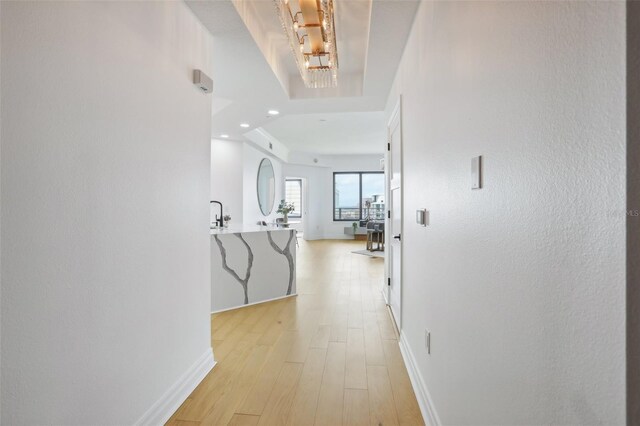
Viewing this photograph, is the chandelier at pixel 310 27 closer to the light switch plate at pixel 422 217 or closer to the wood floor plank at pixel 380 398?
the light switch plate at pixel 422 217

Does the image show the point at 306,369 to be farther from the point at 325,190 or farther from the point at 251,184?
the point at 325,190

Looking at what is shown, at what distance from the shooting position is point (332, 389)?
2119 mm

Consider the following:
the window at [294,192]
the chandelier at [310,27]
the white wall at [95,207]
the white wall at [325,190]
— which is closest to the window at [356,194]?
the white wall at [325,190]

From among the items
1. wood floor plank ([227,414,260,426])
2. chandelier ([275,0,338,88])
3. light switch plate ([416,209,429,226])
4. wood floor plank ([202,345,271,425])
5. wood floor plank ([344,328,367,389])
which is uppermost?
chandelier ([275,0,338,88])

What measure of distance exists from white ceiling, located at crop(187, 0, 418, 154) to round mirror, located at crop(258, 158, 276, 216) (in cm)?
244

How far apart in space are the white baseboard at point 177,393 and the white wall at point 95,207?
4 centimetres

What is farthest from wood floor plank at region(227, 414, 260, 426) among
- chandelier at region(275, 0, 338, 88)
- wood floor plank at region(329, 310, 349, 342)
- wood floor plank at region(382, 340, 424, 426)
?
chandelier at region(275, 0, 338, 88)

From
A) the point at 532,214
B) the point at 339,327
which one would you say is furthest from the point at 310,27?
the point at 339,327

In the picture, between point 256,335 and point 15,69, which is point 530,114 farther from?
point 256,335

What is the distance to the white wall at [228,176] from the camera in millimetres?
6465

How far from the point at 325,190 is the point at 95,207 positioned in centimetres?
1010

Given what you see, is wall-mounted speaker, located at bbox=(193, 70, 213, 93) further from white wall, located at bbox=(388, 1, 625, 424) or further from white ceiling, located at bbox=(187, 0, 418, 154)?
white wall, located at bbox=(388, 1, 625, 424)

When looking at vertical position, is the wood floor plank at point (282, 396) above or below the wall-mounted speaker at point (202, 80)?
below

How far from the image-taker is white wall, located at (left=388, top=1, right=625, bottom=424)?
54 centimetres
